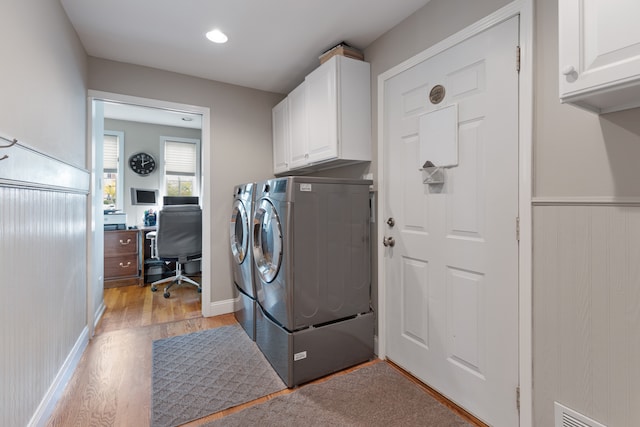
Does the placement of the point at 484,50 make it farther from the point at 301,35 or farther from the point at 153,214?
the point at 153,214

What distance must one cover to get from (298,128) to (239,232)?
110cm

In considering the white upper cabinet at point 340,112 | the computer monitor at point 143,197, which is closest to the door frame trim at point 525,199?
the white upper cabinet at point 340,112

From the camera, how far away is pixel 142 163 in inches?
195

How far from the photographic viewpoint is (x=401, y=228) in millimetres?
2004

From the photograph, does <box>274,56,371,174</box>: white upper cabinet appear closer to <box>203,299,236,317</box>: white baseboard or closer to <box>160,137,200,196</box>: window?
<box>203,299,236,317</box>: white baseboard

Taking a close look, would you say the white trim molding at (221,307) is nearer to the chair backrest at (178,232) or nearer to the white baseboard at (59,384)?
the white baseboard at (59,384)

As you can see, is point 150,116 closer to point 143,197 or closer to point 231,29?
point 143,197

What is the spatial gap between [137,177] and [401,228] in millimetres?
4687

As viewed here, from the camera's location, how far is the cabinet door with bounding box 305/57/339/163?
7.04 ft

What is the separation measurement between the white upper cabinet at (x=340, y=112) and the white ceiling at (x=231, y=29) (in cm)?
24

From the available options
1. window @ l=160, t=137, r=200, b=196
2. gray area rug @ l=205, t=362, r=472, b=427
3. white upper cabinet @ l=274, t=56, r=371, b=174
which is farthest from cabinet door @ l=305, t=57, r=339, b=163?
window @ l=160, t=137, r=200, b=196

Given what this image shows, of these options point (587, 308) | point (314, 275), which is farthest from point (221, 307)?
point (587, 308)

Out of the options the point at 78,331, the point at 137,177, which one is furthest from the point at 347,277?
the point at 137,177

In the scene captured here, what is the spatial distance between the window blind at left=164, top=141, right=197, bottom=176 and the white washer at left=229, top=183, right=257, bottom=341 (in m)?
2.83
